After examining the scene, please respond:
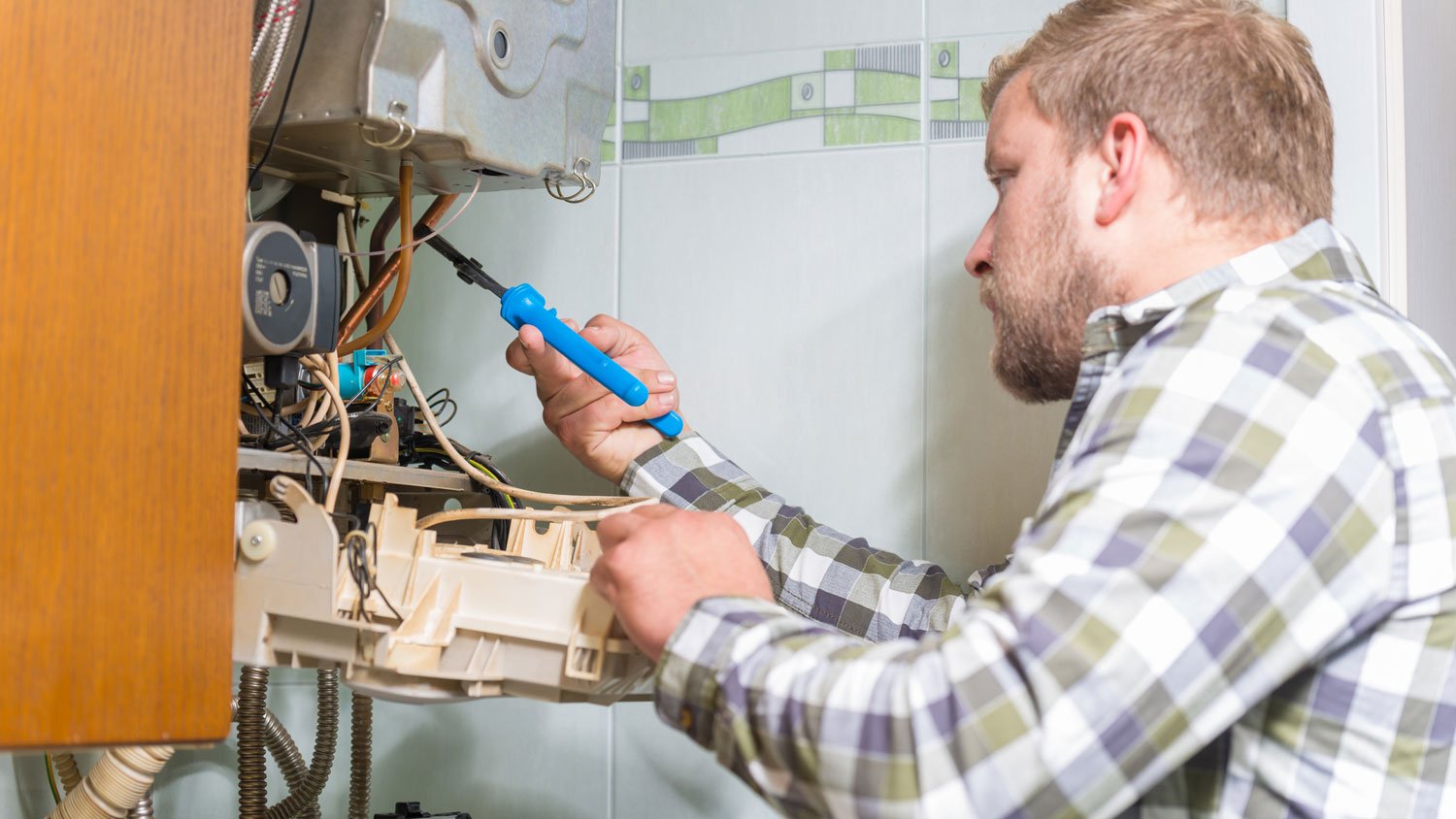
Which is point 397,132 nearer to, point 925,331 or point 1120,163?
point 1120,163

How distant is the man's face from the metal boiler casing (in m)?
0.37


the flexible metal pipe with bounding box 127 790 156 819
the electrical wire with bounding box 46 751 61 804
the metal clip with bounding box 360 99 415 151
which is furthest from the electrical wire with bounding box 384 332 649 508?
the electrical wire with bounding box 46 751 61 804

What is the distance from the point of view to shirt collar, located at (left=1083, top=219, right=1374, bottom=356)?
897 millimetres

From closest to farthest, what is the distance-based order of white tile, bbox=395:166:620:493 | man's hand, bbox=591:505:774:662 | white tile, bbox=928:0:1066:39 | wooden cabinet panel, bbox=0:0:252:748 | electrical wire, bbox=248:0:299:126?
wooden cabinet panel, bbox=0:0:252:748 < man's hand, bbox=591:505:774:662 < electrical wire, bbox=248:0:299:126 < white tile, bbox=928:0:1066:39 < white tile, bbox=395:166:620:493

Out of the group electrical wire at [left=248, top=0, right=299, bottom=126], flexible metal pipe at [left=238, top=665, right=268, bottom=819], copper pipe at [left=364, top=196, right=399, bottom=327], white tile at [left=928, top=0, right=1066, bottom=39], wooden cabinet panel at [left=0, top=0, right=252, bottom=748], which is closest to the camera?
wooden cabinet panel at [left=0, top=0, right=252, bottom=748]

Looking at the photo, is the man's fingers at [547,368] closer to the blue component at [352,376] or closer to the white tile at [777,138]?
the blue component at [352,376]

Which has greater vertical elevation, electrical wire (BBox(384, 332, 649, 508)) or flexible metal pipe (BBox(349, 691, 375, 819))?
electrical wire (BBox(384, 332, 649, 508))

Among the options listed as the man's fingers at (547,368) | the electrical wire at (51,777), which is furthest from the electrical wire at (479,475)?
the electrical wire at (51,777)

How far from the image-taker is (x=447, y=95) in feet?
3.25

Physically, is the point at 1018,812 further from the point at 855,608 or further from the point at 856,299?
the point at 856,299

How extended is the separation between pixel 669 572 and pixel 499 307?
0.83 m

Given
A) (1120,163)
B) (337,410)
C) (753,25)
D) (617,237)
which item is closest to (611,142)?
(617,237)

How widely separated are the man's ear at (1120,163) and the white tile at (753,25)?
0.56m

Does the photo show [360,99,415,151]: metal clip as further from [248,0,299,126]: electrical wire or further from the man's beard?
the man's beard
